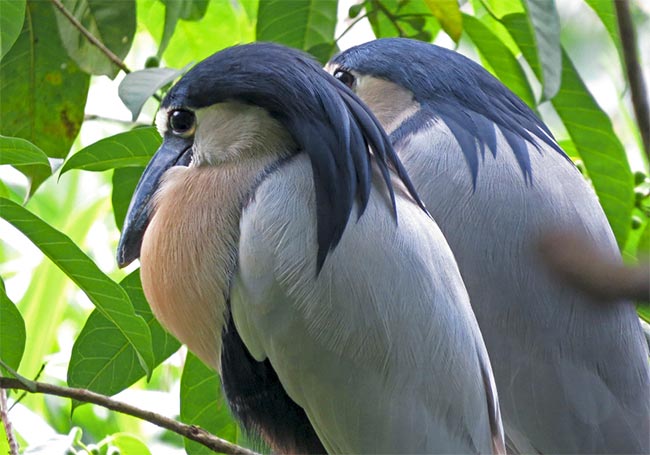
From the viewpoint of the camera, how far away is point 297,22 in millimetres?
2010

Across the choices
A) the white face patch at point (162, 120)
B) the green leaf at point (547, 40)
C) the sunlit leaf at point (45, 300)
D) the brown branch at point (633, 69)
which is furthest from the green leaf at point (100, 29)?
the brown branch at point (633, 69)

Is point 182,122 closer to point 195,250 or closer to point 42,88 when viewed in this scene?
point 195,250

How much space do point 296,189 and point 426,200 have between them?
0.46m

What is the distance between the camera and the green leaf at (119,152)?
1.53 metres

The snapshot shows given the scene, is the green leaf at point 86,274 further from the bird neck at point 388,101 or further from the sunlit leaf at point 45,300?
the sunlit leaf at point 45,300

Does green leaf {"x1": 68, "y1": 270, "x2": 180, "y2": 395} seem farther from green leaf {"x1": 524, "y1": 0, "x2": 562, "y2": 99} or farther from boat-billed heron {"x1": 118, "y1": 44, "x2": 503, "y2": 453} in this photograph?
green leaf {"x1": 524, "y1": 0, "x2": 562, "y2": 99}

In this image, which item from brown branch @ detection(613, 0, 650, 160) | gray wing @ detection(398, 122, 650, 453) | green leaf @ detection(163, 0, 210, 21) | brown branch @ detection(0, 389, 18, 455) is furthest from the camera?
green leaf @ detection(163, 0, 210, 21)

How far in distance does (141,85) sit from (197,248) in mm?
331

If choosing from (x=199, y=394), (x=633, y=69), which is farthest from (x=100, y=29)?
Result: (x=633, y=69)

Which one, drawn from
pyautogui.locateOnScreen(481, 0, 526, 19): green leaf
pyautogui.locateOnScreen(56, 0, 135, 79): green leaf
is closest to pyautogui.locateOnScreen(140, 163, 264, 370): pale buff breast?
pyautogui.locateOnScreen(56, 0, 135, 79): green leaf

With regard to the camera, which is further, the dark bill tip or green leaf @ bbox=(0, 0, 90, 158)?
green leaf @ bbox=(0, 0, 90, 158)

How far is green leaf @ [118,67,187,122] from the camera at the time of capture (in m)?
1.51

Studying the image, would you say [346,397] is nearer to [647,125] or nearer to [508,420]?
[508,420]

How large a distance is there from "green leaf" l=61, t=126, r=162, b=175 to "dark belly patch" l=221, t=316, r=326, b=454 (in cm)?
36
